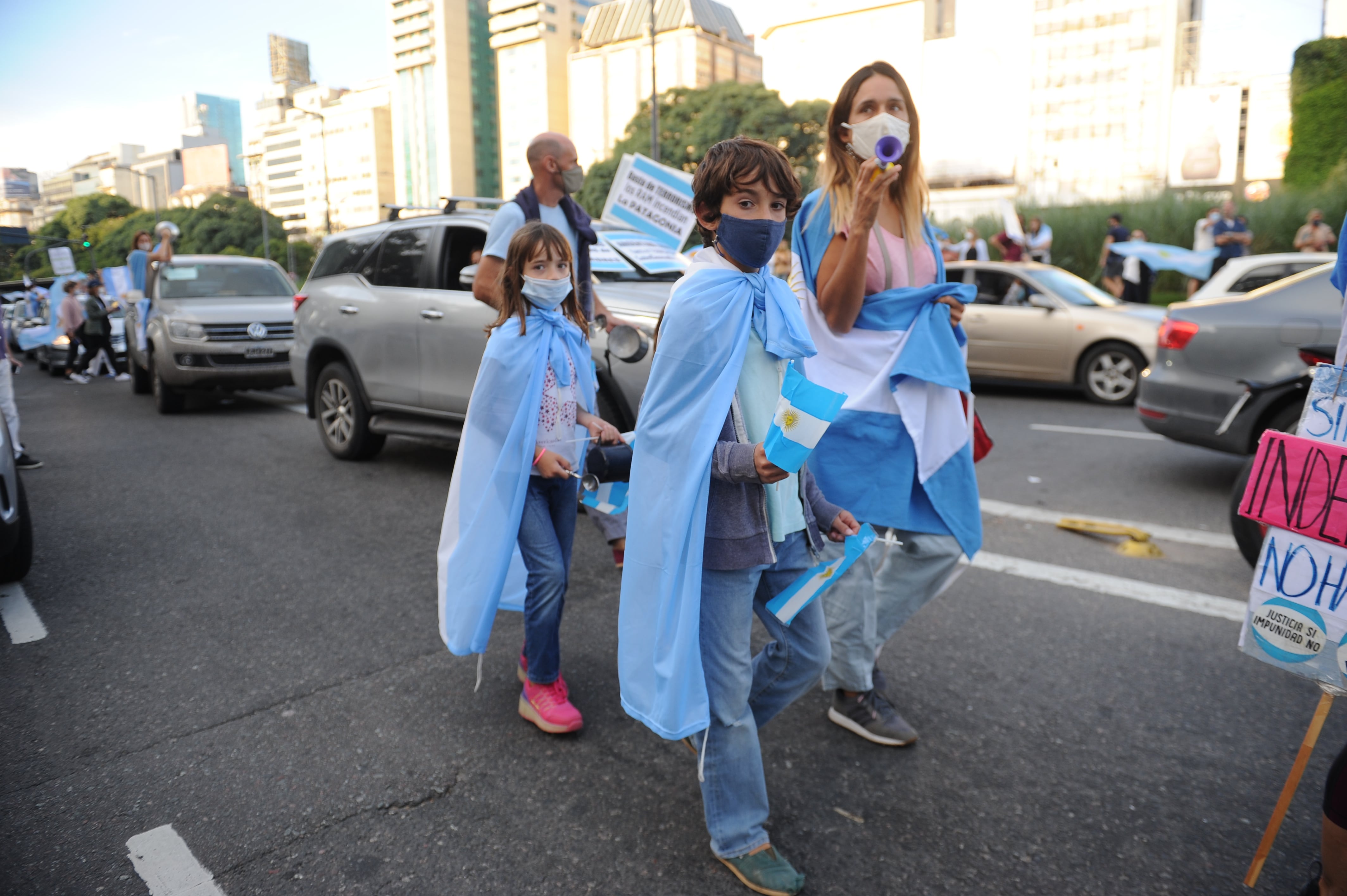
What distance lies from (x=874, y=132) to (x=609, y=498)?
1313 mm

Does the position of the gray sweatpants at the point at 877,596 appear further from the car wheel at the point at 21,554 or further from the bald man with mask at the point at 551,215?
the car wheel at the point at 21,554

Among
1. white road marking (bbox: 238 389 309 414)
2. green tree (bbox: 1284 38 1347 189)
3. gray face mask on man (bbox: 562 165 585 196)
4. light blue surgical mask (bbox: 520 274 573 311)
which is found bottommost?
white road marking (bbox: 238 389 309 414)

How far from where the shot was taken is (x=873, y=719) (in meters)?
3.06

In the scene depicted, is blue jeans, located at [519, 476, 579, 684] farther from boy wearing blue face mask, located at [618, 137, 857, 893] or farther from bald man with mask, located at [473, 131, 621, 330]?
bald man with mask, located at [473, 131, 621, 330]

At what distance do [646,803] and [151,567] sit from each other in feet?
11.2

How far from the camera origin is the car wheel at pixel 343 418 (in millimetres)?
7227

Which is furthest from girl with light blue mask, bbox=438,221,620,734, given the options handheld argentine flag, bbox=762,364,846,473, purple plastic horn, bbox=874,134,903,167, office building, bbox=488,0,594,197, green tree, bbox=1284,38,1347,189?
office building, bbox=488,0,594,197

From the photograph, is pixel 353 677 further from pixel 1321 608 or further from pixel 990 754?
pixel 1321 608

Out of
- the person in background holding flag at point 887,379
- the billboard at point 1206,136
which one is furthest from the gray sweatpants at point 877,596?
the billboard at point 1206,136

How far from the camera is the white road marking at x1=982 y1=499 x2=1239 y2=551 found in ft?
17.0

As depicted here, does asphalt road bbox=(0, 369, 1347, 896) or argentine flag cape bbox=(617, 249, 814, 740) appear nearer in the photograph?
argentine flag cape bbox=(617, 249, 814, 740)

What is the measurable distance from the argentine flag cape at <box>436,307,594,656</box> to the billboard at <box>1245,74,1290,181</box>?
6631cm

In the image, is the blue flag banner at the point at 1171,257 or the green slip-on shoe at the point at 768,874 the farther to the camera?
the blue flag banner at the point at 1171,257

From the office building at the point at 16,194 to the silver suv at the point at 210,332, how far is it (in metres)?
102
